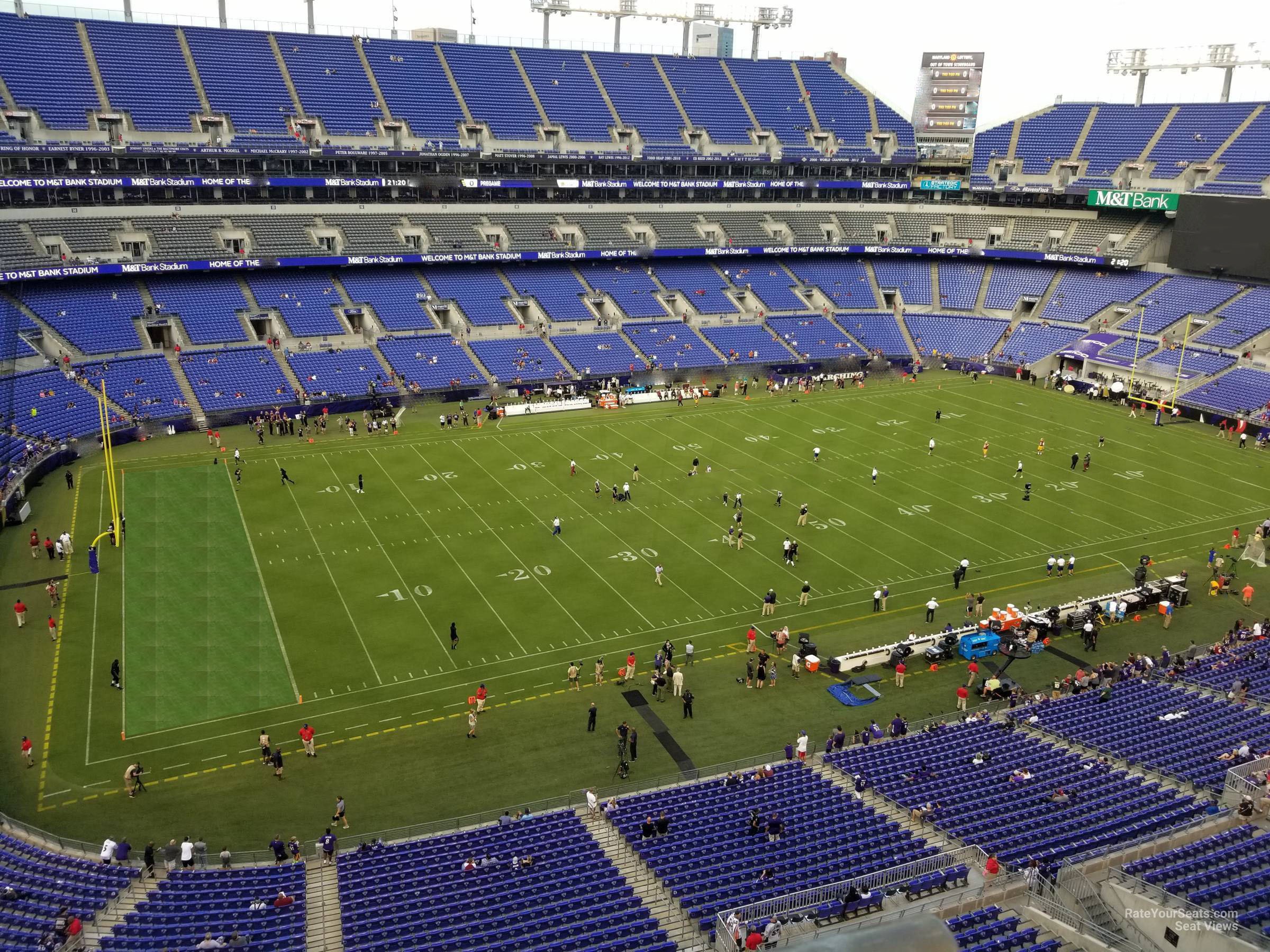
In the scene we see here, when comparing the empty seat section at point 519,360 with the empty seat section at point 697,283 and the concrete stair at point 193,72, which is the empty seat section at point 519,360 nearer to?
the empty seat section at point 697,283

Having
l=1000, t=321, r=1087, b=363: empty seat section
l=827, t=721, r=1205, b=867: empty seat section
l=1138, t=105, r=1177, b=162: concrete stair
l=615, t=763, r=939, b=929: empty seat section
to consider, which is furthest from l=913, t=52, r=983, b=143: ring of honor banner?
l=615, t=763, r=939, b=929: empty seat section

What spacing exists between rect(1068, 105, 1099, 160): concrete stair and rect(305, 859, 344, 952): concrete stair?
256 feet

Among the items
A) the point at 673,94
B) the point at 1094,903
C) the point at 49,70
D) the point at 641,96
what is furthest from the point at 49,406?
the point at 673,94

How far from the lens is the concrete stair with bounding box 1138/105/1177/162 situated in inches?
2923

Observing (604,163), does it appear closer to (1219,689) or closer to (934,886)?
(1219,689)

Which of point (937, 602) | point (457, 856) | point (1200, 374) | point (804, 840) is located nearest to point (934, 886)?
point (804, 840)

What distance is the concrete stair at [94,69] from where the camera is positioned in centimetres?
6081

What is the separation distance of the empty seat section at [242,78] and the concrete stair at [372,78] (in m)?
6.03

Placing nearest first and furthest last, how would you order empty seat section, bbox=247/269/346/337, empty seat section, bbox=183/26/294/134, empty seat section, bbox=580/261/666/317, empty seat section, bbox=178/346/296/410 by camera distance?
empty seat section, bbox=178/346/296/410 < empty seat section, bbox=247/269/346/337 < empty seat section, bbox=183/26/294/134 < empty seat section, bbox=580/261/666/317

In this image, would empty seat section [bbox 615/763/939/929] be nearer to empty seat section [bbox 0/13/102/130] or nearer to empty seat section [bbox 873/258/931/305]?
empty seat section [bbox 0/13/102/130]

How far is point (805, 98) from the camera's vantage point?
85.6m

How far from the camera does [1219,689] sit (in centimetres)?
2614

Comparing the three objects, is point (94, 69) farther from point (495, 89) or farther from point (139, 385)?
point (495, 89)

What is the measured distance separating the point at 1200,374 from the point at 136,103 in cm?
6716
